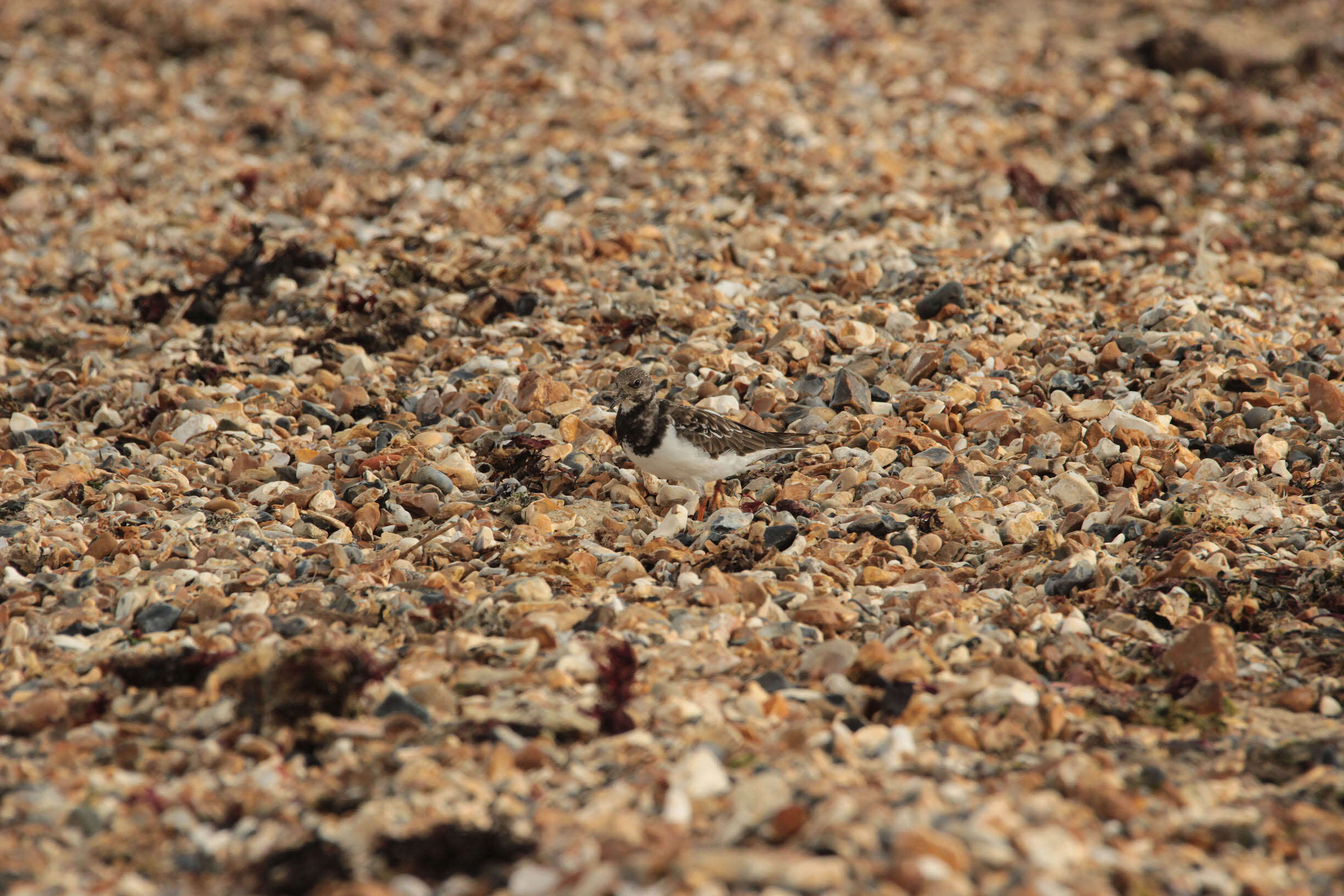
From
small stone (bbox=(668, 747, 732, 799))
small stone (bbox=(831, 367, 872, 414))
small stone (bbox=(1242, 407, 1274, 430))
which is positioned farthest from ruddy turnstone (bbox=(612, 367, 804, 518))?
small stone (bbox=(1242, 407, 1274, 430))

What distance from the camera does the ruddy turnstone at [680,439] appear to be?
612 cm

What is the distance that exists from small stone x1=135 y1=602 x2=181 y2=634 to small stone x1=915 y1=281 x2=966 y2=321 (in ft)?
16.4

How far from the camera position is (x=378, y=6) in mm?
13703

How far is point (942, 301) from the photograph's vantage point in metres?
8.06

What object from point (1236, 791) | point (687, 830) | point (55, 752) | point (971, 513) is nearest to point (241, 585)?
point (55, 752)

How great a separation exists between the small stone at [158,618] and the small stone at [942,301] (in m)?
5.00

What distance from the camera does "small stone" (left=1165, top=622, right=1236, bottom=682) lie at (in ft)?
15.6

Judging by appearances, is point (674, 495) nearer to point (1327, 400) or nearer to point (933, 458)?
point (933, 458)

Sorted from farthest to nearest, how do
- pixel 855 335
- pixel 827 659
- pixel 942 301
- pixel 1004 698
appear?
pixel 942 301, pixel 855 335, pixel 827 659, pixel 1004 698

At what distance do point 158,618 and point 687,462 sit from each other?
2529mm

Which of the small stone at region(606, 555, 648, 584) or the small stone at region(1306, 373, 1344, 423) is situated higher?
the small stone at region(1306, 373, 1344, 423)

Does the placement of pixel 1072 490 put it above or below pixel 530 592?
above

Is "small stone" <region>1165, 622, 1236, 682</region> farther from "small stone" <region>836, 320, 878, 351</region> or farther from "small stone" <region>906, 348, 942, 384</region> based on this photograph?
"small stone" <region>836, 320, 878, 351</region>

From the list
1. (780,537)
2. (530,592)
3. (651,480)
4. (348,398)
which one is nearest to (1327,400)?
(780,537)
